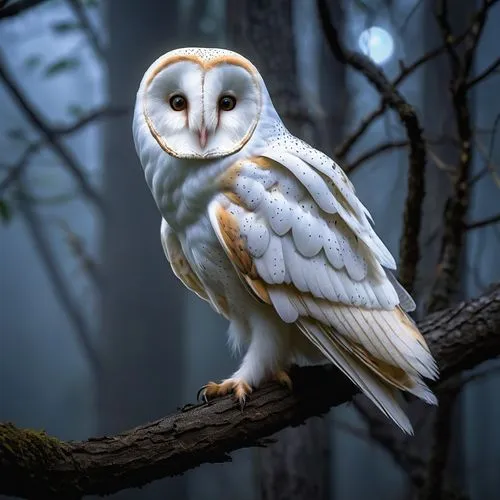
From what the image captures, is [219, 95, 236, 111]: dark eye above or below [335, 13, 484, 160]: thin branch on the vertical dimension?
below

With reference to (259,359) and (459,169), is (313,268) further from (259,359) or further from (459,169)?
(459,169)

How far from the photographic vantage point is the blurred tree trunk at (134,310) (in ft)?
8.68

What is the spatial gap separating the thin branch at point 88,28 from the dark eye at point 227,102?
58.0 inches

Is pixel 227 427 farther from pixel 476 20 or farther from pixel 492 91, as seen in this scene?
pixel 492 91

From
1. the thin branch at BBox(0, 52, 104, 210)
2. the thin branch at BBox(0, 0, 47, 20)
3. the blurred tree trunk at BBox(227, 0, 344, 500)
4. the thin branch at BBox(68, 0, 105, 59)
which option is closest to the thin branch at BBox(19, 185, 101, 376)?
the thin branch at BBox(0, 52, 104, 210)

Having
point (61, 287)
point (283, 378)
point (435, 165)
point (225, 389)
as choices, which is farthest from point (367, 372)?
point (61, 287)

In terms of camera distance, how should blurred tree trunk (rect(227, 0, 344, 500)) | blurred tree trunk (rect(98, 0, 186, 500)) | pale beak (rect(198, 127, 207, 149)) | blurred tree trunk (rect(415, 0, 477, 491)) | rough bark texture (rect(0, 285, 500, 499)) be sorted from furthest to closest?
blurred tree trunk (rect(98, 0, 186, 500)), blurred tree trunk (rect(415, 0, 477, 491)), blurred tree trunk (rect(227, 0, 344, 500)), pale beak (rect(198, 127, 207, 149)), rough bark texture (rect(0, 285, 500, 499))

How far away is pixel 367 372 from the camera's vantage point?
1.13 m

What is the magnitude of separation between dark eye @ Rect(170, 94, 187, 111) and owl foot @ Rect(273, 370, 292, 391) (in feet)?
1.79

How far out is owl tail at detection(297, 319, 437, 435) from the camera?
112 centimetres

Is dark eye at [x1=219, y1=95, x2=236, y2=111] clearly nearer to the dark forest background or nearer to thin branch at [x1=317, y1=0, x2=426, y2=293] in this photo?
thin branch at [x1=317, y1=0, x2=426, y2=293]

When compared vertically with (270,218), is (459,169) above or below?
above

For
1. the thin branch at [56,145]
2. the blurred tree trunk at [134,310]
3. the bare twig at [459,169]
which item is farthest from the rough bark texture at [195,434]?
the blurred tree trunk at [134,310]

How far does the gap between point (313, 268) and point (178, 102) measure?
39 centimetres
